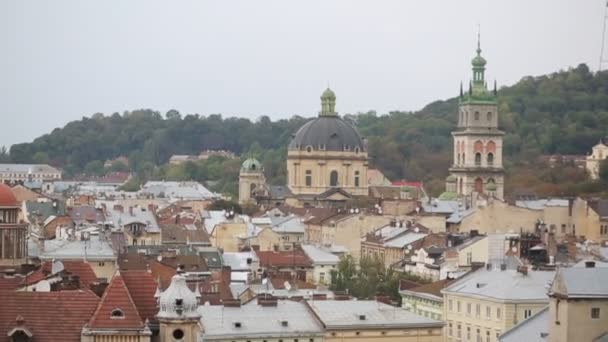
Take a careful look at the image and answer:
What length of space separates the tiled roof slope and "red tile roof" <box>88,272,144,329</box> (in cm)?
38

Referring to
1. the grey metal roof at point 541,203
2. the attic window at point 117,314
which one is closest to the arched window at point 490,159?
the grey metal roof at point 541,203

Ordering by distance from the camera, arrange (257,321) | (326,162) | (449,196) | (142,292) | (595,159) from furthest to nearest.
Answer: (595,159), (326,162), (449,196), (257,321), (142,292)

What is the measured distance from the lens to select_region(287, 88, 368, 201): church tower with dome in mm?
173000

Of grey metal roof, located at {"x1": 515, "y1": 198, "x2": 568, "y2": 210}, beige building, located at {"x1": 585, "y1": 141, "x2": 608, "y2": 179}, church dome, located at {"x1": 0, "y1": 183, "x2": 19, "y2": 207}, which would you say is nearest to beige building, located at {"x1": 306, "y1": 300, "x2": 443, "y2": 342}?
church dome, located at {"x1": 0, "y1": 183, "x2": 19, "y2": 207}

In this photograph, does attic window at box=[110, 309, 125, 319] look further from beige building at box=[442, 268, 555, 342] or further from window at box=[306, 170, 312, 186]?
window at box=[306, 170, 312, 186]

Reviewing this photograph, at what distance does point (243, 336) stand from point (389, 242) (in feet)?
180

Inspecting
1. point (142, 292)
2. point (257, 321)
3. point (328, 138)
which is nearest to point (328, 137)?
point (328, 138)

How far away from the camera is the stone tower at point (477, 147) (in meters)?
160

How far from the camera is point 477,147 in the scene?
162250mm

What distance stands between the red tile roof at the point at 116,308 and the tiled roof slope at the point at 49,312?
0.38 meters

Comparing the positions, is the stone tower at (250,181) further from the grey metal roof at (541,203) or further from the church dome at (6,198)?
the church dome at (6,198)

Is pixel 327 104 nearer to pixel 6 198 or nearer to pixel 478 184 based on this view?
pixel 478 184

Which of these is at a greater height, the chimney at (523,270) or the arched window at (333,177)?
the arched window at (333,177)

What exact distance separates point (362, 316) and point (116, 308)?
1731 cm
